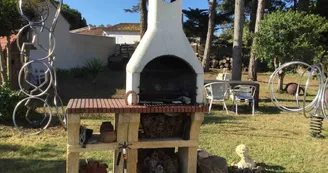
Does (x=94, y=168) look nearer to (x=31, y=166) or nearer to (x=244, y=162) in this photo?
(x=31, y=166)

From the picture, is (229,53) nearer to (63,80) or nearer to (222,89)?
(63,80)

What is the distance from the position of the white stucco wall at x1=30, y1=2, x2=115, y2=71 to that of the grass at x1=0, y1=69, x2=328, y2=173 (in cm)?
791

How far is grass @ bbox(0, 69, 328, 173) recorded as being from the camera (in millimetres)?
4281

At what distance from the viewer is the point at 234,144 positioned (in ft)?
17.3

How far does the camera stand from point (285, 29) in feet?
33.9

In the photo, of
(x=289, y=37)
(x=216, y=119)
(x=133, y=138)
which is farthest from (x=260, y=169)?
(x=289, y=37)

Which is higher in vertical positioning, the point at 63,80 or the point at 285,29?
the point at 285,29

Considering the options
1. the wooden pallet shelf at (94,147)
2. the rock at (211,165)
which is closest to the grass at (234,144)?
the rock at (211,165)

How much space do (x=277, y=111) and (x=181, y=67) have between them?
217 inches

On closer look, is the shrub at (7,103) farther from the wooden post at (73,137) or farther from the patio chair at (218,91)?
the patio chair at (218,91)

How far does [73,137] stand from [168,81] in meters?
1.31

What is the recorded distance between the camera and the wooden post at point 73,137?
10.7ft

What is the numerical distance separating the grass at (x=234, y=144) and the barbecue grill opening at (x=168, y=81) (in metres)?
1.24

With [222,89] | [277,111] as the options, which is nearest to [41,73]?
[222,89]
